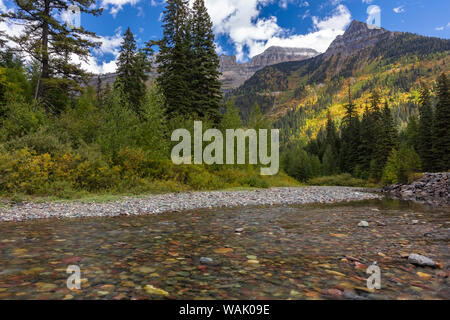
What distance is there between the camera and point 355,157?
6481 cm

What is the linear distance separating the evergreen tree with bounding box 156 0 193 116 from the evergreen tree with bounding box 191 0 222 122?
3.24 ft

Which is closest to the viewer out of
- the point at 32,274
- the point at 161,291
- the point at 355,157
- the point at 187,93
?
the point at 161,291

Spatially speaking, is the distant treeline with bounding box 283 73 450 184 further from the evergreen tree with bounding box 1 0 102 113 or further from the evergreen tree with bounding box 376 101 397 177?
the evergreen tree with bounding box 1 0 102 113

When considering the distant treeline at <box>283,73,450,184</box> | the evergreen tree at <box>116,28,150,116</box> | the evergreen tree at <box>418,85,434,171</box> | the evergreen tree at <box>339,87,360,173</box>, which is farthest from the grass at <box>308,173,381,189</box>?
the evergreen tree at <box>116,28,150,116</box>

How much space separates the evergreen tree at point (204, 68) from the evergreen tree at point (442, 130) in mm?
38537

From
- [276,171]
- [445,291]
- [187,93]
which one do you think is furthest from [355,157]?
[445,291]

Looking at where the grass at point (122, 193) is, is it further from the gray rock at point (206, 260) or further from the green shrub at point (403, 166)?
the green shrub at point (403, 166)

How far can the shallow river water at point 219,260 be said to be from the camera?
126 inches

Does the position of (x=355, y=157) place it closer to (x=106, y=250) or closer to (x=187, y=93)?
(x=187, y=93)

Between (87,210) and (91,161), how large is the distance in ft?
23.0

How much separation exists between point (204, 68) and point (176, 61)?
3.42m

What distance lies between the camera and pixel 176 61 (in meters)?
28.9

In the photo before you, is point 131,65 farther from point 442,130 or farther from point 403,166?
point 442,130

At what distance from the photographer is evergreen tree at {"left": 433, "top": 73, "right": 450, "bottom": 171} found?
40500 millimetres
